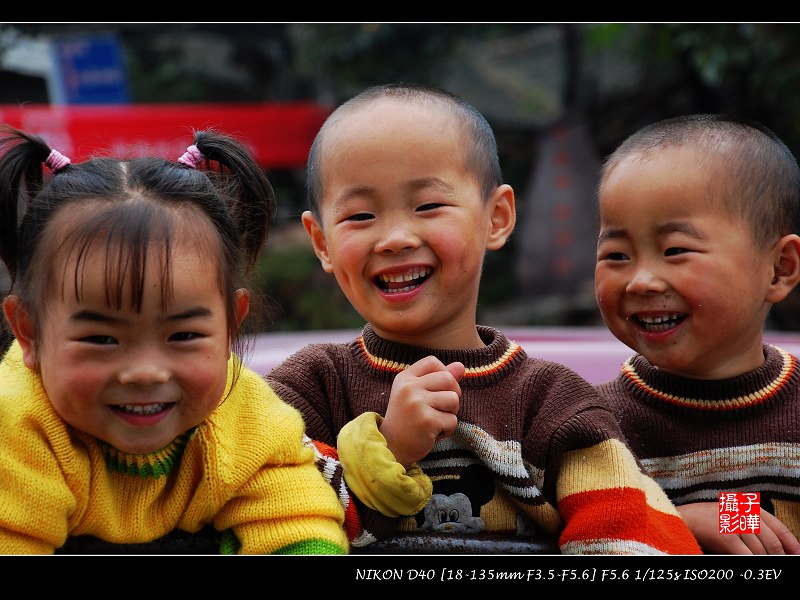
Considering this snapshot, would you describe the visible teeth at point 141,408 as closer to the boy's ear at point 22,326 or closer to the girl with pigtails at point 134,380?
the girl with pigtails at point 134,380

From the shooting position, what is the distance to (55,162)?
1875 millimetres

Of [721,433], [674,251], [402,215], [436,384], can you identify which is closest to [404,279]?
[402,215]

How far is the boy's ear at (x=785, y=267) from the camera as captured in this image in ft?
7.37

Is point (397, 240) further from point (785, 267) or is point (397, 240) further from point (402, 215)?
point (785, 267)

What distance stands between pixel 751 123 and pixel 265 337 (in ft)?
6.27

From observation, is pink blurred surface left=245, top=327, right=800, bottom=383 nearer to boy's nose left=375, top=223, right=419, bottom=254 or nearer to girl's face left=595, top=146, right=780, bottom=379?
girl's face left=595, top=146, right=780, bottom=379

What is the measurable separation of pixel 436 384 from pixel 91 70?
6798 mm

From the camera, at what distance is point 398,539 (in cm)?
170

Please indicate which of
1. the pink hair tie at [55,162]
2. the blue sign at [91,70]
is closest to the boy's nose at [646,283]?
the pink hair tie at [55,162]

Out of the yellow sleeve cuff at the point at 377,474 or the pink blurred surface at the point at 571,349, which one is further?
the pink blurred surface at the point at 571,349

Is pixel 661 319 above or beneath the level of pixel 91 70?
beneath

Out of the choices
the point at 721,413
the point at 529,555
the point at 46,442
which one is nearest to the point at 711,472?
the point at 721,413

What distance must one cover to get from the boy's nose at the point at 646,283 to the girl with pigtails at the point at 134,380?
2.61 ft

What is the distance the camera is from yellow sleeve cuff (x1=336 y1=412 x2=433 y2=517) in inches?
72.2
